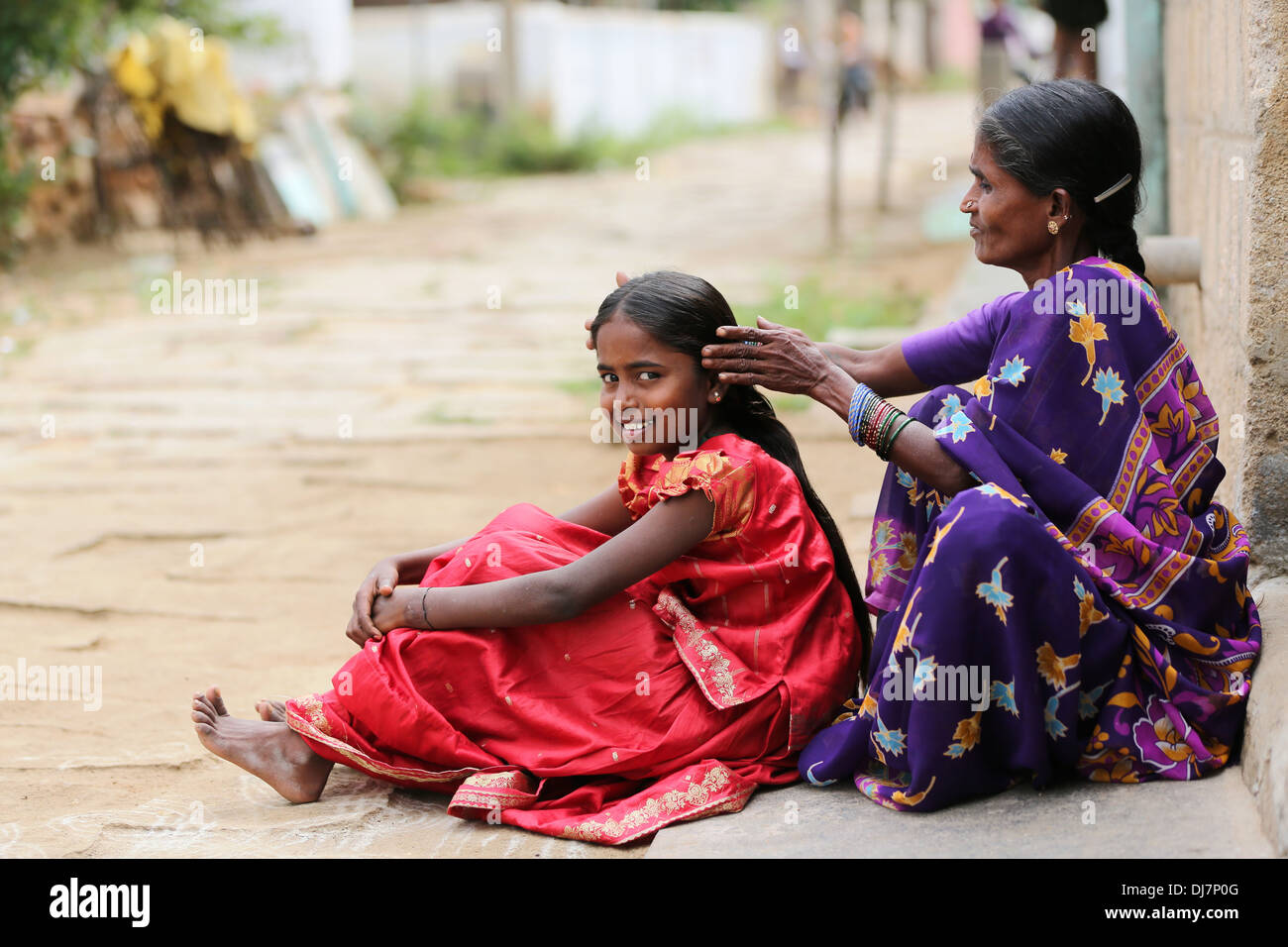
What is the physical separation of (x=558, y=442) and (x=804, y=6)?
23.8 meters

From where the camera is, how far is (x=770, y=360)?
238 cm

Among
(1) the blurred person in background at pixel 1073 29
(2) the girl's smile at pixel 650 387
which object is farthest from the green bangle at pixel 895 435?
(1) the blurred person in background at pixel 1073 29

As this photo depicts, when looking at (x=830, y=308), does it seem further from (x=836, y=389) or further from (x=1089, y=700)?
(x=1089, y=700)

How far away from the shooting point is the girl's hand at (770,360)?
7.70 feet

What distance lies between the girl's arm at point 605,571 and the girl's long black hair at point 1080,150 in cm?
80

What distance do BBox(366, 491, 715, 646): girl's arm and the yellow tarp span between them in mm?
9283

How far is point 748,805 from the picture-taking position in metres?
2.34

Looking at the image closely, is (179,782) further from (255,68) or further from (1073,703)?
(255,68)

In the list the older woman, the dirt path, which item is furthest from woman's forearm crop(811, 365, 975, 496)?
the dirt path

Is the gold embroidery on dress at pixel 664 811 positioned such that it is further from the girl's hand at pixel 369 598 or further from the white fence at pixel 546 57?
the white fence at pixel 546 57

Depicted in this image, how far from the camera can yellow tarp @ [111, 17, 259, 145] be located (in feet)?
35.0

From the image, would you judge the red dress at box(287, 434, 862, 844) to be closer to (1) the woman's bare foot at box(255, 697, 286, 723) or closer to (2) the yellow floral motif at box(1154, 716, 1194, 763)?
(1) the woman's bare foot at box(255, 697, 286, 723)
